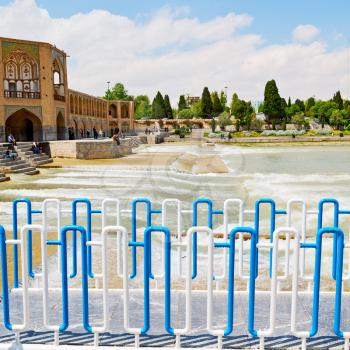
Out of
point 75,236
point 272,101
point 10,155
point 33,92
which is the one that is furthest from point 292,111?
point 75,236

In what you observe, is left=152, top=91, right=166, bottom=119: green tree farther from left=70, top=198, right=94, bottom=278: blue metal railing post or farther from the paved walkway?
the paved walkway

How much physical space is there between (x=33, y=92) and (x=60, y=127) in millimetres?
5670

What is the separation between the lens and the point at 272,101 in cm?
8212

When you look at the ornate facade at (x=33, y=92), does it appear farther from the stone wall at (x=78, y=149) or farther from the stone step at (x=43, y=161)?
the stone step at (x=43, y=161)

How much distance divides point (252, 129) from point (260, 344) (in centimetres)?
8125

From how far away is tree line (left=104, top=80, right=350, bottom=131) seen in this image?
82750 millimetres

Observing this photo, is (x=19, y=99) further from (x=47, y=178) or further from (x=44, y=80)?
(x=47, y=178)

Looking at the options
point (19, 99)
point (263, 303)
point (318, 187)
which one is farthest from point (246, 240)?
point (19, 99)

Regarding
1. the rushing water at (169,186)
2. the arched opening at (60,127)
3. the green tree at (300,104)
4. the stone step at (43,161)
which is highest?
the green tree at (300,104)

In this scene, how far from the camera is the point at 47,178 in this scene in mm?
21438

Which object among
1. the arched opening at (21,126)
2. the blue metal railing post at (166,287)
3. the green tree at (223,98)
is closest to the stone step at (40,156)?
the arched opening at (21,126)

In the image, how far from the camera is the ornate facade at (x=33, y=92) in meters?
33.8

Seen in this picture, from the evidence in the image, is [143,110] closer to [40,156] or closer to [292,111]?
[292,111]

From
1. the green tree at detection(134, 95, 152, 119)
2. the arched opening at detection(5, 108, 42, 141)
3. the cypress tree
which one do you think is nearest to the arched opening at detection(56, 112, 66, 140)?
the arched opening at detection(5, 108, 42, 141)
